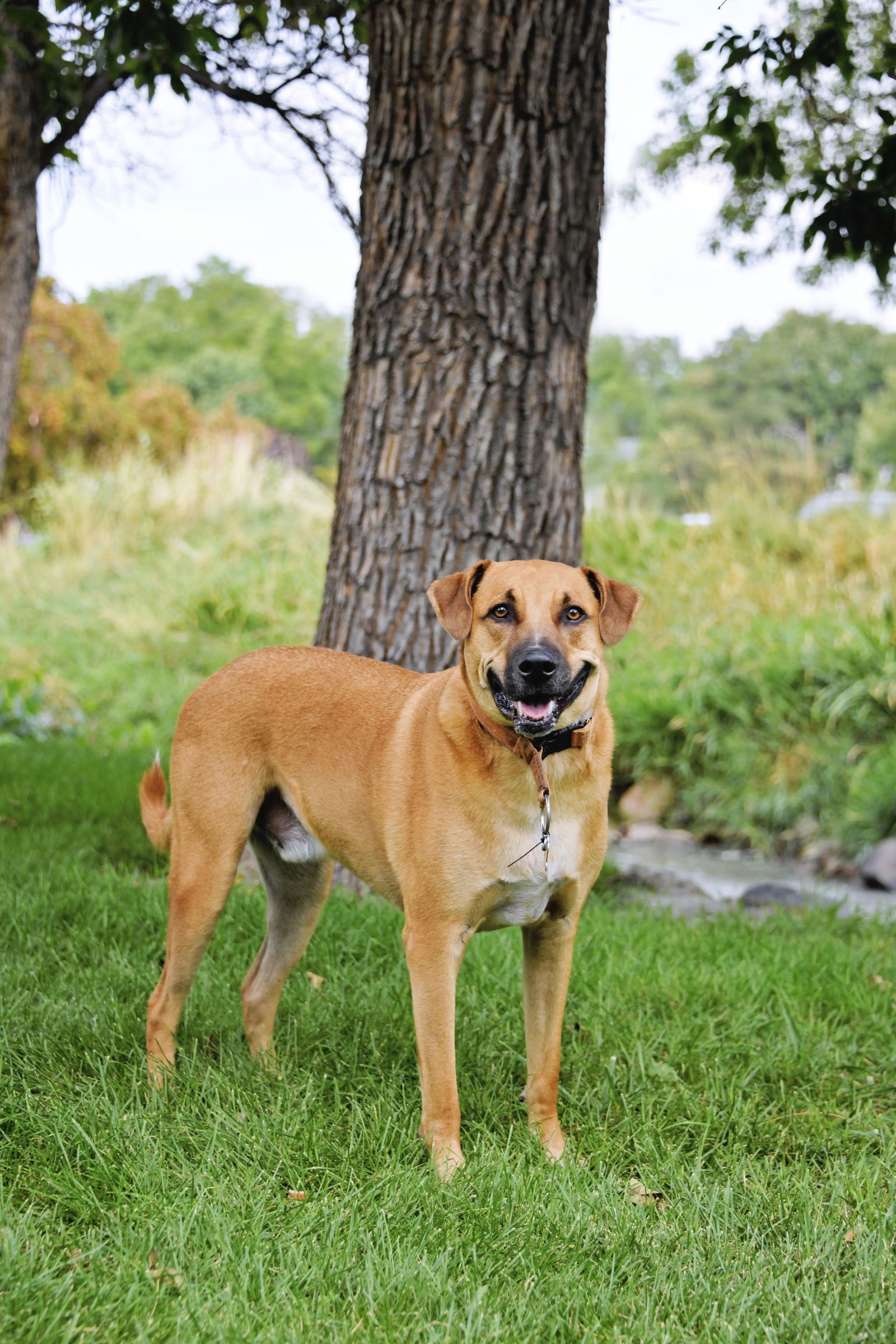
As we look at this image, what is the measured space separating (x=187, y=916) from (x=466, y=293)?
2.69 m

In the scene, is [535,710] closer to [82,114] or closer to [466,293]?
[466,293]

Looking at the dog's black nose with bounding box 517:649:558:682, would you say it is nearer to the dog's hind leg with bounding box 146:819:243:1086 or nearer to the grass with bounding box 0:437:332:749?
the dog's hind leg with bounding box 146:819:243:1086

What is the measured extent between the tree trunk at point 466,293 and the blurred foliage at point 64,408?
17.3 m

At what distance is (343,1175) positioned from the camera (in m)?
2.58

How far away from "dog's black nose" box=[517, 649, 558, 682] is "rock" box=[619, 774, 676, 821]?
18.6ft

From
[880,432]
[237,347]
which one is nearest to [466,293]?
[880,432]

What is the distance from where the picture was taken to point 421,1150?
2.74m

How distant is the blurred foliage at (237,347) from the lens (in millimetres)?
48875

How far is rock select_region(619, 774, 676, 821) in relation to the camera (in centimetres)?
803

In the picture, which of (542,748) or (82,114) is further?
(82,114)

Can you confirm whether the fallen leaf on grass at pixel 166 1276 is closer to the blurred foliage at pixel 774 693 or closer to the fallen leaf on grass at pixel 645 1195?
the fallen leaf on grass at pixel 645 1195

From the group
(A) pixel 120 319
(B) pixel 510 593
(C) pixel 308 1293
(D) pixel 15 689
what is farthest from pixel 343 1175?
(A) pixel 120 319

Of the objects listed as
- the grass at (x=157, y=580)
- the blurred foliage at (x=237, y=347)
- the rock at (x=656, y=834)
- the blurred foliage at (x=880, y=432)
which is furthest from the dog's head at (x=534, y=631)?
the blurred foliage at (x=237, y=347)

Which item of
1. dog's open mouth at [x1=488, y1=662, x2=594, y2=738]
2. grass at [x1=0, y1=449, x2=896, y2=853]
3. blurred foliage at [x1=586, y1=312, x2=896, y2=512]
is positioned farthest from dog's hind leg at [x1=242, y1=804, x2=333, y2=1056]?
blurred foliage at [x1=586, y1=312, x2=896, y2=512]
